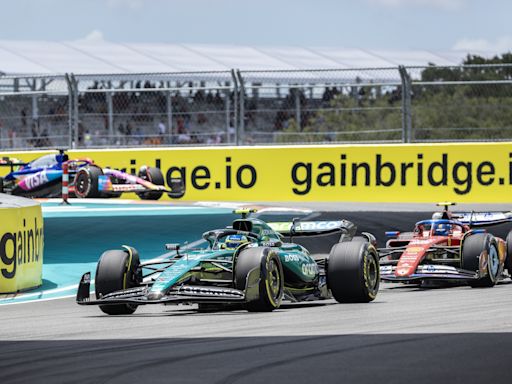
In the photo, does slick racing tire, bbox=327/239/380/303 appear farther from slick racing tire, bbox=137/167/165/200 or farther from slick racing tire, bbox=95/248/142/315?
slick racing tire, bbox=137/167/165/200

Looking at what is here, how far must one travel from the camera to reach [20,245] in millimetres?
14594

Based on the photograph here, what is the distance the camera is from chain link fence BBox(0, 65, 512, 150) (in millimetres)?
24141

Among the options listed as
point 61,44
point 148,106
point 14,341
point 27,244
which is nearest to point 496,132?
point 148,106

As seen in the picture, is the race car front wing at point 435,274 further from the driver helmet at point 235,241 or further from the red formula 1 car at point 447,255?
the driver helmet at point 235,241

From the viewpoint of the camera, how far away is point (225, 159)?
2491 centimetres

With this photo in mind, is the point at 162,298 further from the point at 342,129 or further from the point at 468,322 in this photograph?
the point at 342,129

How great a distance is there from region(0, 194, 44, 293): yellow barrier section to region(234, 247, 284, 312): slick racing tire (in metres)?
3.66

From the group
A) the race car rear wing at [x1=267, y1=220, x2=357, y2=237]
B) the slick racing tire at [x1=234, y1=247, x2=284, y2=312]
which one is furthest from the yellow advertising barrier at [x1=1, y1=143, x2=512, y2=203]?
the slick racing tire at [x1=234, y1=247, x2=284, y2=312]

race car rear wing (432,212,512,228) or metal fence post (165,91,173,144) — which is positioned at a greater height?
metal fence post (165,91,173,144)

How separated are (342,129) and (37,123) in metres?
6.39

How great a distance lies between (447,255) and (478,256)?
0.92m

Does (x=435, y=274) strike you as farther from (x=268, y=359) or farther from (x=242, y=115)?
(x=242, y=115)

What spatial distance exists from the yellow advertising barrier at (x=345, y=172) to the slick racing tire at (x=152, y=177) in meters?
0.55

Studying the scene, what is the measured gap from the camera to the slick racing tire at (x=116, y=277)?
39.6 ft
